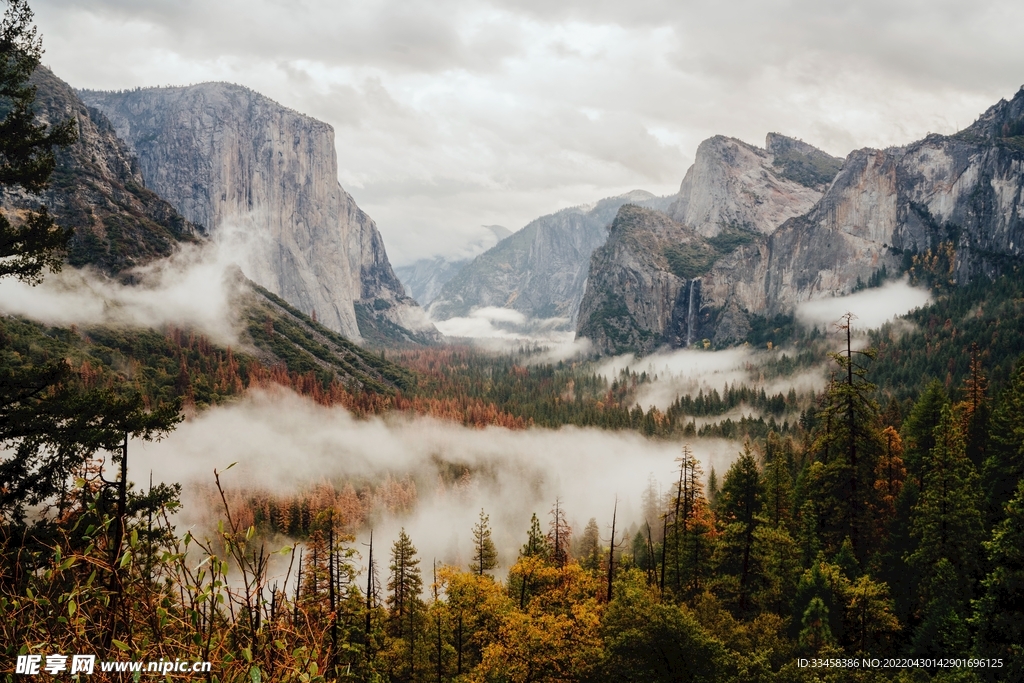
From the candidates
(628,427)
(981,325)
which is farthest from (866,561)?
(981,325)

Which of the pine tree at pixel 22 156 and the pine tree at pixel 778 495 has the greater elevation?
the pine tree at pixel 22 156

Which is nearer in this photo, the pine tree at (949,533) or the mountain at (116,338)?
the pine tree at (949,533)

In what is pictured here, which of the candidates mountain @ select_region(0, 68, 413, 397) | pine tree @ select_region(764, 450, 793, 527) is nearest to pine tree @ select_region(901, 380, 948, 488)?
pine tree @ select_region(764, 450, 793, 527)

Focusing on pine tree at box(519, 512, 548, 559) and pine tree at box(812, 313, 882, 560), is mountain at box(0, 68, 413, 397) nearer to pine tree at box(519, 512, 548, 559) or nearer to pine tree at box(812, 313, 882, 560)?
pine tree at box(519, 512, 548, 559)

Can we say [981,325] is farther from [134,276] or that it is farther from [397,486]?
[134,276]

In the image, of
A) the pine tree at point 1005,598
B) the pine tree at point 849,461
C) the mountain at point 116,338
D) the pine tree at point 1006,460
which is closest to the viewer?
the pine tree at point 1005,598

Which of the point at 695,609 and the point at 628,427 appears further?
the point at 628,427

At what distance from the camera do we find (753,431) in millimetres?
143500

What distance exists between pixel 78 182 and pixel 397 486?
153 metres

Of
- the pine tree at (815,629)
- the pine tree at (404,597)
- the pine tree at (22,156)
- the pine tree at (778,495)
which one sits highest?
the pine tree at (22,156)

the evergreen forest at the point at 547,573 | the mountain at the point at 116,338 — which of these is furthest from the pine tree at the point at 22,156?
the mountain at the point at 116,338

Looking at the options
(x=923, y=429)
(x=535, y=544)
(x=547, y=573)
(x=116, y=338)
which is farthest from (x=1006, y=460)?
(x=116, y=338)

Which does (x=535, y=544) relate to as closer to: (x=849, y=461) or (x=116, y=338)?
(x=849, y=461)

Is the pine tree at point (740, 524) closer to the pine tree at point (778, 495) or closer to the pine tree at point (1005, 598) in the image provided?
the pine tree at point (778, 495)
